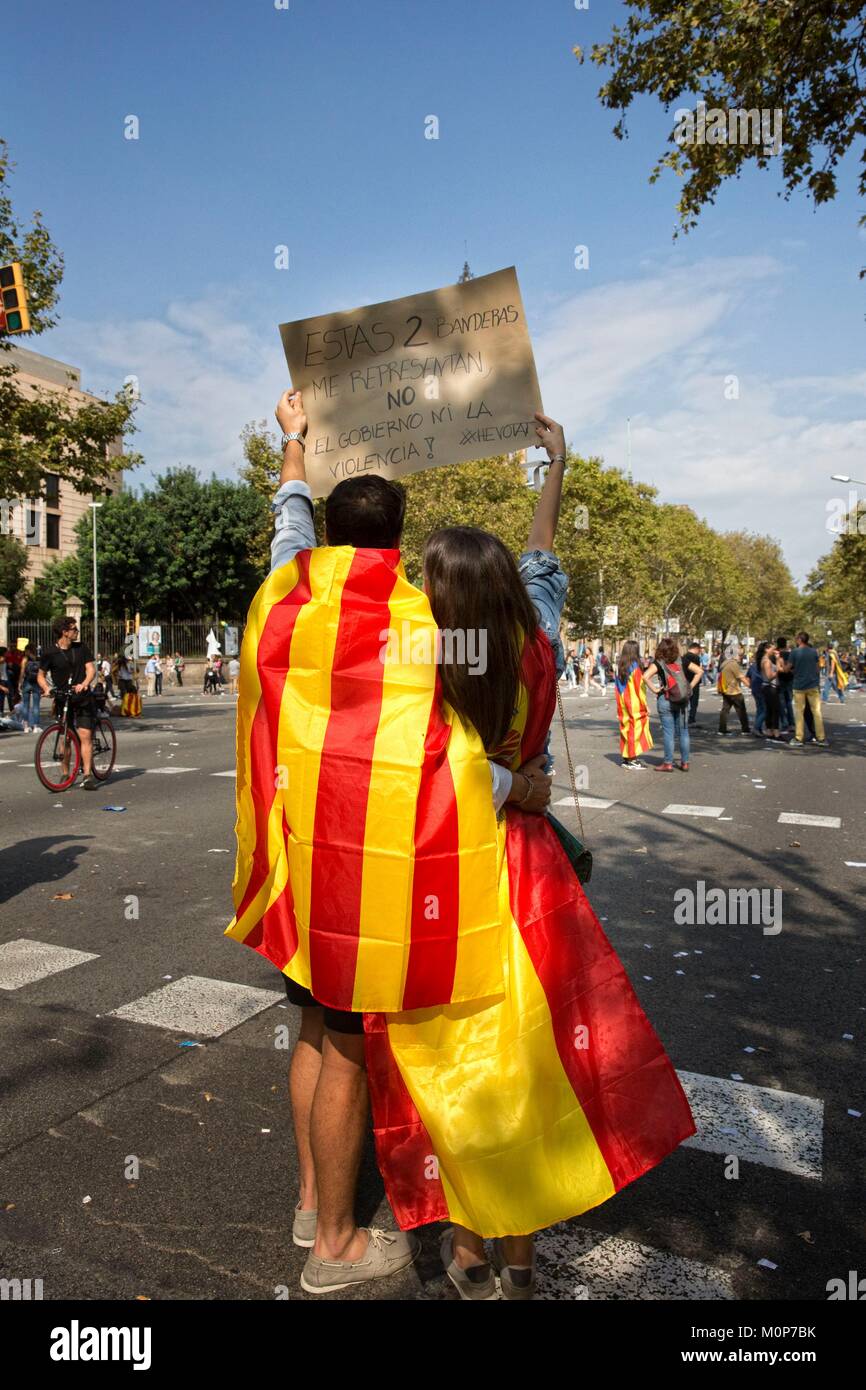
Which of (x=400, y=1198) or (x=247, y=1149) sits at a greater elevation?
(x=400, y=1198)

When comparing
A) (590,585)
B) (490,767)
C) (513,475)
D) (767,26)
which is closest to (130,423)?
(767,26)

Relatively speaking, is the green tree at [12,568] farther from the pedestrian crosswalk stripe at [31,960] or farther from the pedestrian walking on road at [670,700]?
the pedestrian crosswalk stripe at [31,960]

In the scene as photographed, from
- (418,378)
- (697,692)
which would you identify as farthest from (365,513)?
(697,692)

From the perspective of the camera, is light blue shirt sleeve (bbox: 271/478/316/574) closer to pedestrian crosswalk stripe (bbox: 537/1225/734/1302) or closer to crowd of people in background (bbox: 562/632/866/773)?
pedestrian crosswalk stripe (bbox: 537/1225/734/1302)

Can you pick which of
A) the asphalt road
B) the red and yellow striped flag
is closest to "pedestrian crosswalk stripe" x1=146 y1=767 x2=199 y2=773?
the asphalt road

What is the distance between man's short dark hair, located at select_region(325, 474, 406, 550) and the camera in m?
2.25

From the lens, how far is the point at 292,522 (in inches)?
96.4

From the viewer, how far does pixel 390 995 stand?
6.86ft

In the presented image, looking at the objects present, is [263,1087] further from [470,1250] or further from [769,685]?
[769,685]

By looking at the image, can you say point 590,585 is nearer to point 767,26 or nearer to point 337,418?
point 767,26

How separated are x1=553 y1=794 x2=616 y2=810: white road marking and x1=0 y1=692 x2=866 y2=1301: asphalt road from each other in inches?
78.0

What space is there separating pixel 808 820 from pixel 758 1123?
22.3 ft
